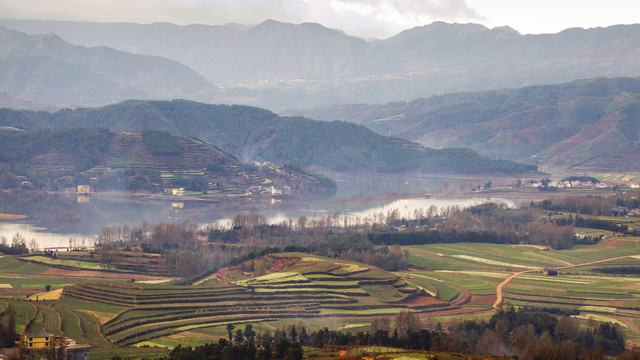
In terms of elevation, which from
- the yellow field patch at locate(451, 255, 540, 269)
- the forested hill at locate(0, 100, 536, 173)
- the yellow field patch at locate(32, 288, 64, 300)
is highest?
the forested hill at locate(0, 100, 536, 173)

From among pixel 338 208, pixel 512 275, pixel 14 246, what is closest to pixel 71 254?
pixel 14 246

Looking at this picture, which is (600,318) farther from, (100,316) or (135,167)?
(135,167)

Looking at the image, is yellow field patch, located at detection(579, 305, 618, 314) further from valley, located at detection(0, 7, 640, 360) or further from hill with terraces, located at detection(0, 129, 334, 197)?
hill with terraces, located at detection(0, 129, 334, 197)

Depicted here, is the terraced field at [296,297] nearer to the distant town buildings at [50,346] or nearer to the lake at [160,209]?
the distant town buildings at [50,346]

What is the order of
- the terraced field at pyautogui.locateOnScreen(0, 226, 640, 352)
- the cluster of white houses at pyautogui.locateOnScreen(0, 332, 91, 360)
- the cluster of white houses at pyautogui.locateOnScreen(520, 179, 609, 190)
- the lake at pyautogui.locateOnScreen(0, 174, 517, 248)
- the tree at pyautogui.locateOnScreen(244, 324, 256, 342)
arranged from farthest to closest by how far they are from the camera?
the cluster of white houses at pyautogui.locateOnScreen(520, 179, 609, 190) < the lake at pyautogui.locateOnScreen(0, 174, 517, 248) < the terraced field at pyautogui.locateOnScreen(0, 226, 640, 352) < the tree at pyautogui.locateOnScreen(244, 324, 256, 342) < the cluster of white houses at pyautogui.locateOnScreen(0, 332, 91, 360)

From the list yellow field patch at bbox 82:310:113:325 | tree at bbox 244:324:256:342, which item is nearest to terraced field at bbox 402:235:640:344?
tree at bbox 244:324:256:342

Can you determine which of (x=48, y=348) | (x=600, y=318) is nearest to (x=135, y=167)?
(x=600, y=318)
